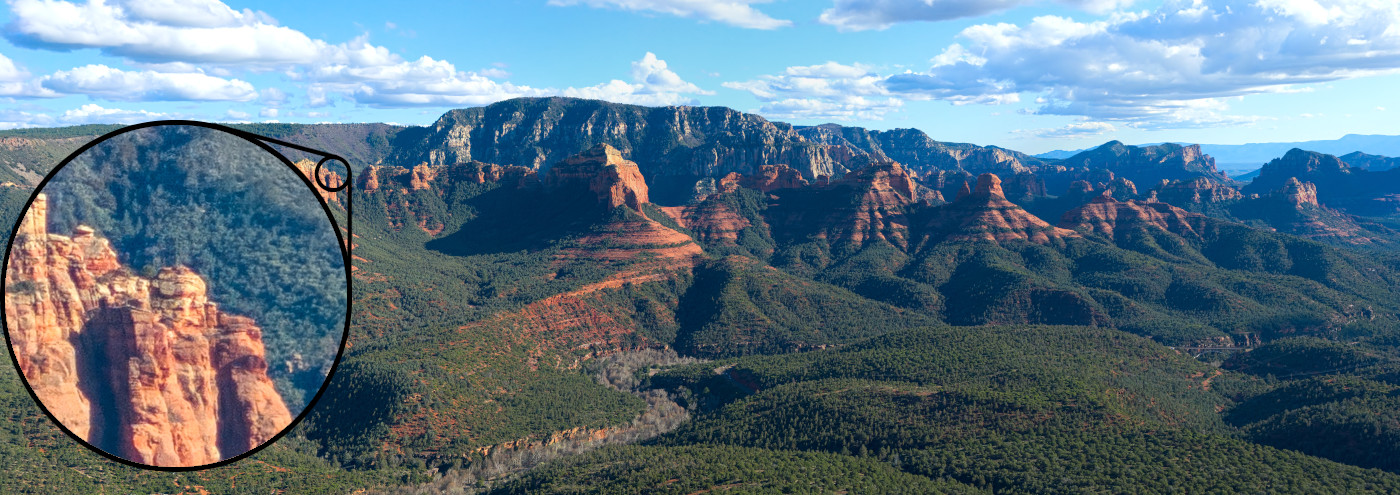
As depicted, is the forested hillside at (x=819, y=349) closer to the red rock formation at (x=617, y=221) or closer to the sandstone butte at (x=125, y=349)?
the red rock formation at (x=617, y=221)

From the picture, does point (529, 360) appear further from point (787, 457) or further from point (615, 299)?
point (787, 457)

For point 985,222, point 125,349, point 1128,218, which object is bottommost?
point 1128,218

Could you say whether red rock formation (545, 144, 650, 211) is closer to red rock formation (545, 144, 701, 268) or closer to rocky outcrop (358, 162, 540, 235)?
red rock formation (545, 144, 701, 268)

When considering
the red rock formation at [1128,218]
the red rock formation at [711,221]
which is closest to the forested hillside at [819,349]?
the red rock formation at [1128,218]

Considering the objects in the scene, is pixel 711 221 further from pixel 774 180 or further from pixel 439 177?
pixel 439 177

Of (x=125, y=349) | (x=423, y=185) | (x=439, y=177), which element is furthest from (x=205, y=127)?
(x=439, y=177)

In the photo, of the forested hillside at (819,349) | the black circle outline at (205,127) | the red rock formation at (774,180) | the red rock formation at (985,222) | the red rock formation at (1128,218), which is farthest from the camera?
the red rock formation at (774,180)
